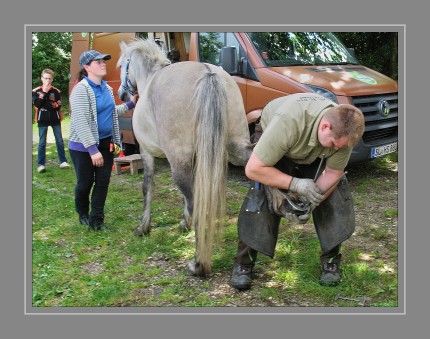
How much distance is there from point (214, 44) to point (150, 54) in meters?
1.95

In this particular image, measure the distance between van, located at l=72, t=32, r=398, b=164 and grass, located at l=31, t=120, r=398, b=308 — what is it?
2.96ft

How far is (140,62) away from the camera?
473cm

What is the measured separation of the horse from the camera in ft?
Result: 10.8

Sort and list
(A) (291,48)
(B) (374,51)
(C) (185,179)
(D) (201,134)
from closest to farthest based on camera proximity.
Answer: (D) (201,134) < (C) (185,179) < (A) (291,48) < (B) (374,51)

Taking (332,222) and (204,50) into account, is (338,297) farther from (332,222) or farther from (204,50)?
(204,50)

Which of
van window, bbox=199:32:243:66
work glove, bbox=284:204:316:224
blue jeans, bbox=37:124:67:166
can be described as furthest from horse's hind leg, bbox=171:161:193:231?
blue jeans, bbox=37:124:67:166

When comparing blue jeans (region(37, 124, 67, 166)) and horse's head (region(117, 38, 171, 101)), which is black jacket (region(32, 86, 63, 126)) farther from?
horse's head (region(117, 38, 171, 101))

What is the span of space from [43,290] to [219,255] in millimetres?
1533

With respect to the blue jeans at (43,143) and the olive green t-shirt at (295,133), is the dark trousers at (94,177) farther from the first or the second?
the blue jeans at (43,143)

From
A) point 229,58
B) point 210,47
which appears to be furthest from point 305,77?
point 210,47

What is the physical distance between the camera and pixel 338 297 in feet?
10.8

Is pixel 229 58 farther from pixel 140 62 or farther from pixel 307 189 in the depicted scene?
pixel 307 189

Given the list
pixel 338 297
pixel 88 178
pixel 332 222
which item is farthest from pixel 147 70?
pixel 338 297

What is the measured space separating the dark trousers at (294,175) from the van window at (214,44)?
3100mm
